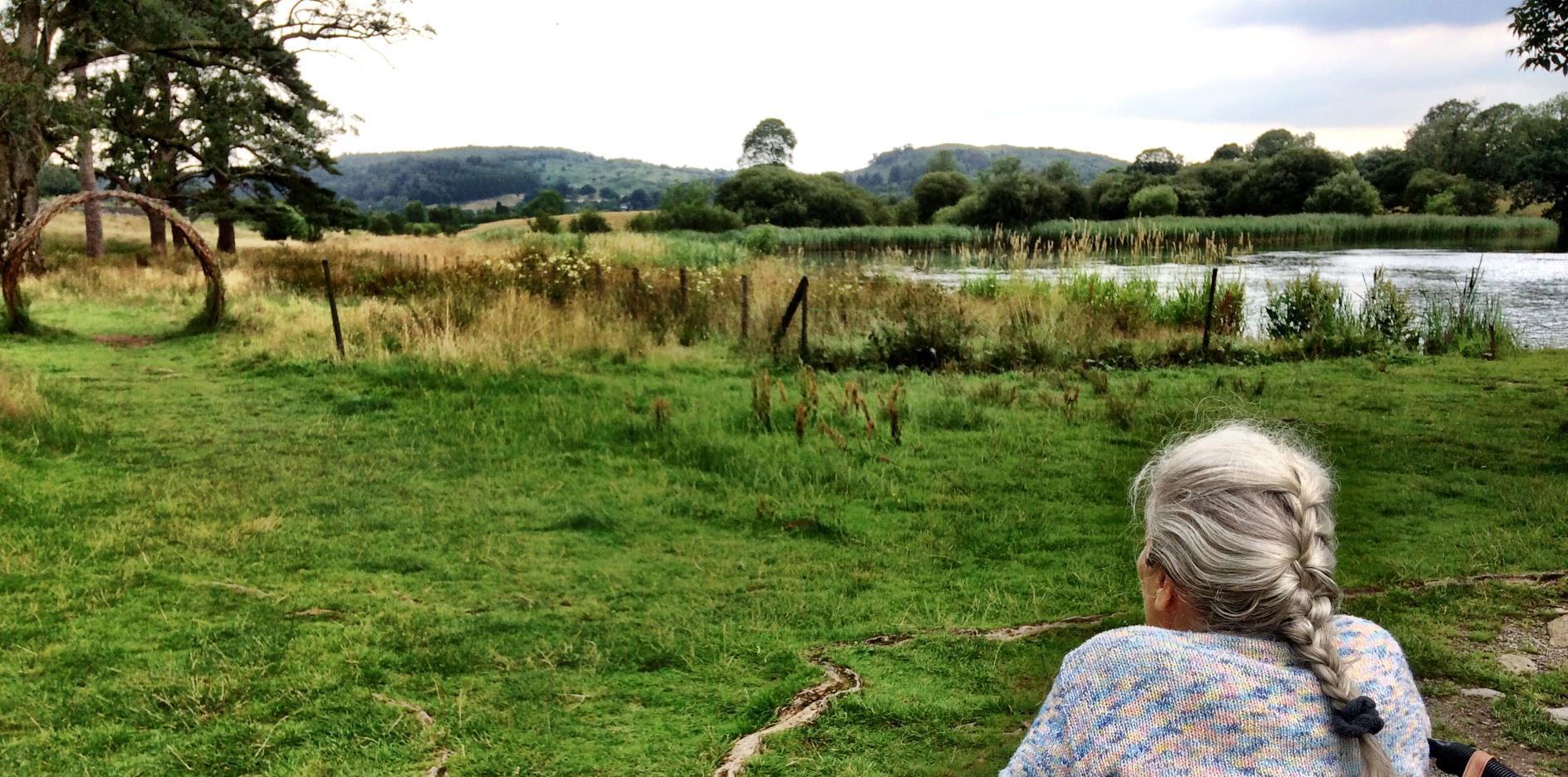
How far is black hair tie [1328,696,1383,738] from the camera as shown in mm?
1396

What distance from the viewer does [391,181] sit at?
5522 inches

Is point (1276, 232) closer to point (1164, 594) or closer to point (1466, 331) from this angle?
point (1466, 331)

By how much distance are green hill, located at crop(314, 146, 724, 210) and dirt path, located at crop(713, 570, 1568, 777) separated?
117 metres

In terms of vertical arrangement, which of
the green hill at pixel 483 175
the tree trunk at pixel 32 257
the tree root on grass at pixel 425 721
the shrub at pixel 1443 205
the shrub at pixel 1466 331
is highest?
the green hill at pixel 483 175

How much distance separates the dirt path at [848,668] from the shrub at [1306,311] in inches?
354

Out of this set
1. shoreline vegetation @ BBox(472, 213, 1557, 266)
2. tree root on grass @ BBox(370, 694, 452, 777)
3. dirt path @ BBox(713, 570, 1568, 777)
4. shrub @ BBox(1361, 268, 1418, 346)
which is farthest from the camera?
shoreline vegetation @ BBox(472, 213, 1557, 266)

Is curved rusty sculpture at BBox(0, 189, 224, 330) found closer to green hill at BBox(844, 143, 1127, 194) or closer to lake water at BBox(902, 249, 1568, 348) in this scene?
lake water at BBox(902, 249, 1568, 348)

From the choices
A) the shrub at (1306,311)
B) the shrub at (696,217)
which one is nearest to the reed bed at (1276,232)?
the shrub at (696,217)

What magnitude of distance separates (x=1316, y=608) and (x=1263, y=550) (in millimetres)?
114

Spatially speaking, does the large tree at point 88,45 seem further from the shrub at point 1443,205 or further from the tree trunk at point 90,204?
the shrub at point 1443,205

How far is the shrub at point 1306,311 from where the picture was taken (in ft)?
43.4

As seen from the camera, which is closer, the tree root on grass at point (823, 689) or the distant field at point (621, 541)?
the tree root on grass at point (823, 689)

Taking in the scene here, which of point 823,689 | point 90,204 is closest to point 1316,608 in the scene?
point 823,689

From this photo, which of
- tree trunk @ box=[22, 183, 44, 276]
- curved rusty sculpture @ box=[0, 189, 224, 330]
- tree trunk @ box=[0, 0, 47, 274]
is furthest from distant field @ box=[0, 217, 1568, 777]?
tree trunk @ box=[22, 183, 44, 276]
